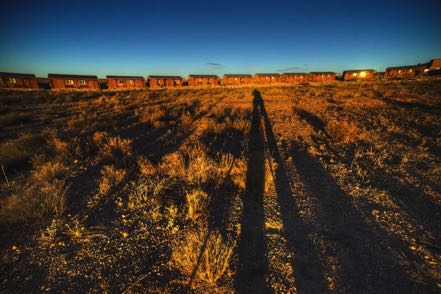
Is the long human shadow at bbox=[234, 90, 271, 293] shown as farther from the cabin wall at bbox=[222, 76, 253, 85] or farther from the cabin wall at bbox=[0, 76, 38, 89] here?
the cabin wall at bbox=[222, 76, 253, 85]

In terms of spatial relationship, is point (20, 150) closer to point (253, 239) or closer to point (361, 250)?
point (253, 239)

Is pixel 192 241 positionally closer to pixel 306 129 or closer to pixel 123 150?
pixel 123 150

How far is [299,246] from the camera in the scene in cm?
329

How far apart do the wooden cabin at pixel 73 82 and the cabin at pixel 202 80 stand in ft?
82.6

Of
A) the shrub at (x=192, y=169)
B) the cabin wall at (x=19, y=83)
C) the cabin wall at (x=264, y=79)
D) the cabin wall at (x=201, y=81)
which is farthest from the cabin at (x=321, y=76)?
the cabin wall at (x=19, y=83)

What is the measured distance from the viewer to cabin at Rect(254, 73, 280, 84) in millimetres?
69125

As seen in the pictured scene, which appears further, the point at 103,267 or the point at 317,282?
the point at 103,267

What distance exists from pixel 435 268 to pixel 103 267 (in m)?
4.72

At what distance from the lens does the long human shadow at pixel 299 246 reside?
270cm

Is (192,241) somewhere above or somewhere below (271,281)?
above

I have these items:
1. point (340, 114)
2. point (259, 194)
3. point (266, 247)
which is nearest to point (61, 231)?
point (266, 247)

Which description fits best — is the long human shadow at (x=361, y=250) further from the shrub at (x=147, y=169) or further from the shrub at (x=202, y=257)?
the shrub at (x=147, y=169)

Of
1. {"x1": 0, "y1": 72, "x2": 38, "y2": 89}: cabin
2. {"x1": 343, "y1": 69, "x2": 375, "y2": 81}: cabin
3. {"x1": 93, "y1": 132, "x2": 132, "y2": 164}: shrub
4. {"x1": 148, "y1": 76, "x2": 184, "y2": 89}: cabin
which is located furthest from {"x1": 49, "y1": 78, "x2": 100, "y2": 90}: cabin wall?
Answer: {"x1": 343, "y1": 69, "x2": 375, "y2": 81}: cabin

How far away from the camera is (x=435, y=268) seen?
9.29ft
